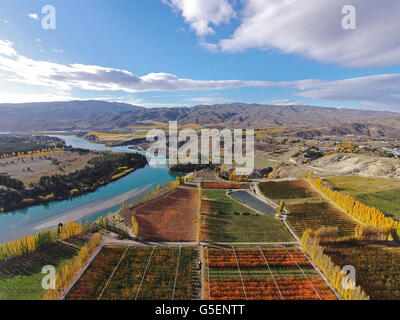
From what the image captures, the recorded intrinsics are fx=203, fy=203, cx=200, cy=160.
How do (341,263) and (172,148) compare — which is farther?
(172,148)

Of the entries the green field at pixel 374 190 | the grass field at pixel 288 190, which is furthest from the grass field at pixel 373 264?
the grass field at pixel 288 190

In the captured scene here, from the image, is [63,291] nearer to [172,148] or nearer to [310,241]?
[310,241]

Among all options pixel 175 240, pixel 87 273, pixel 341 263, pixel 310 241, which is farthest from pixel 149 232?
pixel 341 263

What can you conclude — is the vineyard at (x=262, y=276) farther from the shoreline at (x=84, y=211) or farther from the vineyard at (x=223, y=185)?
the shoreline at (x=84, y=211)

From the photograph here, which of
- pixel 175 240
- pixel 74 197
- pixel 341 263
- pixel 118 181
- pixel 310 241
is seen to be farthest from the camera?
pixel 118 181

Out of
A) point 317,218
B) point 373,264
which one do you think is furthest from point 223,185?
point 373,264
